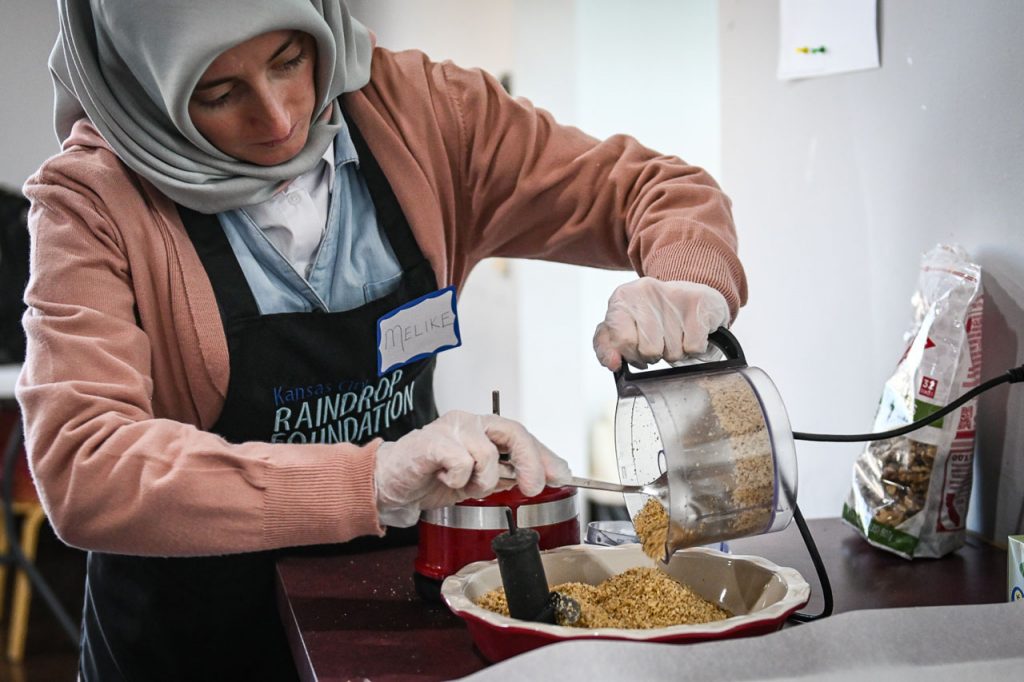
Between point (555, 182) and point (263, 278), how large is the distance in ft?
1.36

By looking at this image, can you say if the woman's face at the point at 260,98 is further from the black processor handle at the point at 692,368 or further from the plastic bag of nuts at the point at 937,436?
the plastic bag of nuts at the point at 937,436

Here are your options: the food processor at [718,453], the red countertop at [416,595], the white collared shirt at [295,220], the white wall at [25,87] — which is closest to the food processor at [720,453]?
the food processor at [718,453]

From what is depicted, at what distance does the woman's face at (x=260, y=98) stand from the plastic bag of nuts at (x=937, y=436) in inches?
30.5

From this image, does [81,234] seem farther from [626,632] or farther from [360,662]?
[626,632]

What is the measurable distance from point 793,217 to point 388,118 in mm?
746

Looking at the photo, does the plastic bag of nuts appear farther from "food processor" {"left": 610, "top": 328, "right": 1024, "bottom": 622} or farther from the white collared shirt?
the white collared shirt

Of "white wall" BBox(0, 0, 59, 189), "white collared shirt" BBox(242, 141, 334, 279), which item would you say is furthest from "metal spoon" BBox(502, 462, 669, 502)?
"white wall" BBox(0, 0, 59, 189)

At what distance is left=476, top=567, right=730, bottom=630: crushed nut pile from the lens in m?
0.90

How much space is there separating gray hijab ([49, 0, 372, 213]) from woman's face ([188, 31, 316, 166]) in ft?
0.06

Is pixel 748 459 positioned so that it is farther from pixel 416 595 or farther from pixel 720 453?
pixel 416 595

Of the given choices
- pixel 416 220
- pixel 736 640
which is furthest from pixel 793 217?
pixel 736 640

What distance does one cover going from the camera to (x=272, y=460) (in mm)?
942

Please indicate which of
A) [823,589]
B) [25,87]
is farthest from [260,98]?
[25,87]

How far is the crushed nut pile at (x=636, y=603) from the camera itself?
35.3 inches
